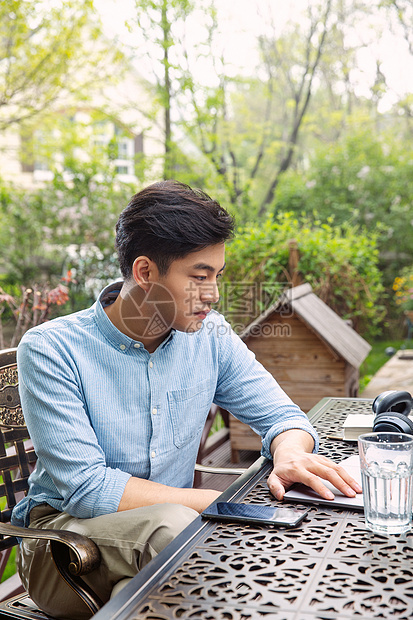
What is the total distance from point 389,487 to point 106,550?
60cm

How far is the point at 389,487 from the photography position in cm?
105

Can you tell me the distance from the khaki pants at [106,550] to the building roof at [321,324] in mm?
2327

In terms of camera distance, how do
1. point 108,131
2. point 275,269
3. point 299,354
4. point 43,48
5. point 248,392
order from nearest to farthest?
point 248,392 < point 299,354 < point 275,269 < point 43,48 < point 108,131

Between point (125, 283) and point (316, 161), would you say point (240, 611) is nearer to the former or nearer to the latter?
point (125, 283)

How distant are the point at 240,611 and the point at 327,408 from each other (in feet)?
4.22

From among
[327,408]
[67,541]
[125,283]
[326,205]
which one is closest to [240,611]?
[67,541]

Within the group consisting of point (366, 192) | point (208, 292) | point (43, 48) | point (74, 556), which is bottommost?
point (74, 556)

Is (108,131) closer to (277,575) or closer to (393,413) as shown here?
(393,413)

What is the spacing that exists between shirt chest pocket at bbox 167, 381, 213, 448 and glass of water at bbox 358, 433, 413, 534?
0.67 metres

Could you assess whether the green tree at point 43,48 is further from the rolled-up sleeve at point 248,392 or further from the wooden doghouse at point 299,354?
the rolled-up sleeve at point 248,392

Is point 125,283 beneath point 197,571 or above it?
above

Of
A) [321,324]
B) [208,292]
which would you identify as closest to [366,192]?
[321,324]

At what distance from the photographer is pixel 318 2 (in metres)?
9.02

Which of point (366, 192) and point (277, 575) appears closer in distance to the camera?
point (277, 575)
